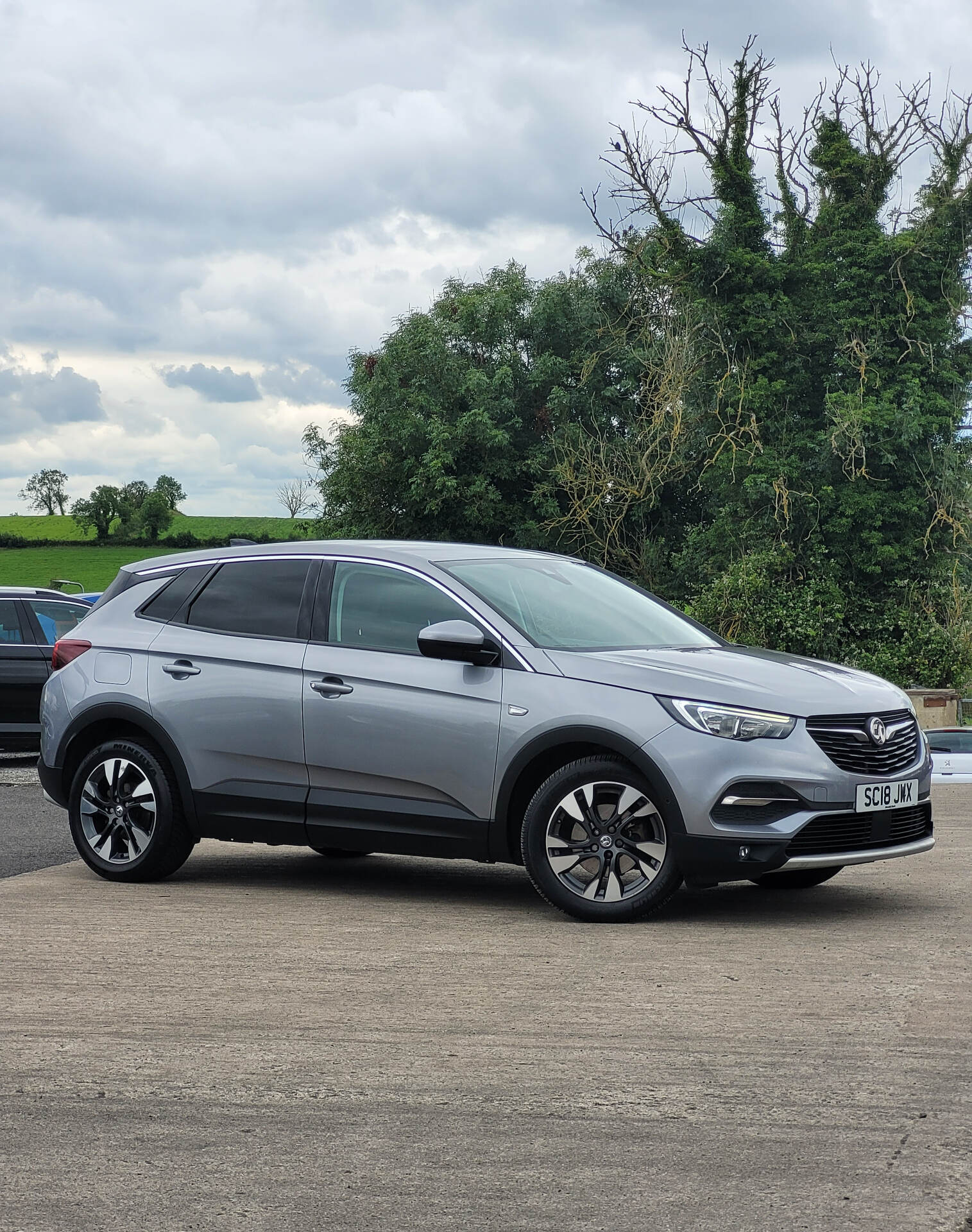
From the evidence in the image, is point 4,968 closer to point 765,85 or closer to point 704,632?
point 704,632

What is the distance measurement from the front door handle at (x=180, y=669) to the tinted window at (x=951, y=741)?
1623 centimetres

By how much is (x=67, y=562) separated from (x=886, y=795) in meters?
87.1

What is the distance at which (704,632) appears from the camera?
327 inches

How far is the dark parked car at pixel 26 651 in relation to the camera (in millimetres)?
16953

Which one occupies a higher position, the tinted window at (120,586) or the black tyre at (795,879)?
the tinted window at (120,586)

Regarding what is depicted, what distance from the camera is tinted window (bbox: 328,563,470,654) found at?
7676 millimetres

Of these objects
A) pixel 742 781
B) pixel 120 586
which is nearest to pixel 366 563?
pixel 120 586

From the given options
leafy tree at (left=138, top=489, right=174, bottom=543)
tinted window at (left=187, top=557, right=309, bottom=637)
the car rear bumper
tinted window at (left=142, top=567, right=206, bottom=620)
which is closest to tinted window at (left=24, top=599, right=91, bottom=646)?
the car rear bumper

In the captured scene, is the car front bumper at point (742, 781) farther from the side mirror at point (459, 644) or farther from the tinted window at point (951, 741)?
the tinted window at point (951, 741)

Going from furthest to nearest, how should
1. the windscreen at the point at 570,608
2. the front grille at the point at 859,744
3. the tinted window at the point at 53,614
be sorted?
the tinted window at the point at 53,614
the windscreen at the point at 570,608
the front grille at the point at 859,744

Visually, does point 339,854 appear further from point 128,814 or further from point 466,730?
point 466,730

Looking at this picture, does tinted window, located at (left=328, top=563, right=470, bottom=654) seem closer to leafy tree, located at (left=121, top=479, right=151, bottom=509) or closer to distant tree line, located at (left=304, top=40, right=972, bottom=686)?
distant tree line, located at (left=304, top=40, right=972, bottom=686)

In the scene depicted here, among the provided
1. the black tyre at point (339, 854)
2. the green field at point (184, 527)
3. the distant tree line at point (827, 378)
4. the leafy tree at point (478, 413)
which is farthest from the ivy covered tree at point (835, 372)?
the green field at point (184, 527)

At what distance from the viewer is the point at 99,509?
358 feet
